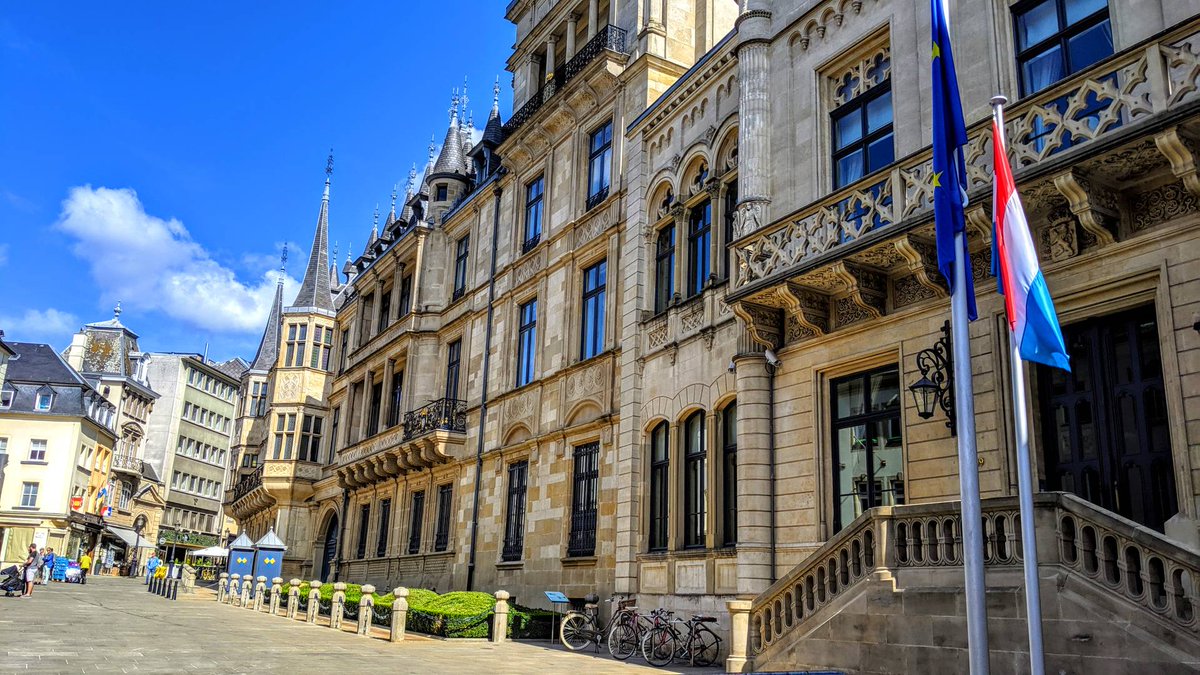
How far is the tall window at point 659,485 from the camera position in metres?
18.9

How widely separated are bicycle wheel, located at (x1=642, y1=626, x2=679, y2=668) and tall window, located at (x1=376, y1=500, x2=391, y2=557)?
63.8ft

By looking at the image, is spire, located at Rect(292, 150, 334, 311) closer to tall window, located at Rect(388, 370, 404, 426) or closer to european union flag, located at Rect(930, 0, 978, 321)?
tall window, located at Rect(388, 370, 404, 426)

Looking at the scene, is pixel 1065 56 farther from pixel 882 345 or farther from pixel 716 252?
pixel 716 252

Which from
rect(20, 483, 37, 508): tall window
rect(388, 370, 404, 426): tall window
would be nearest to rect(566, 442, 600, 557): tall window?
rect(388, 370, 404, 426): tall window

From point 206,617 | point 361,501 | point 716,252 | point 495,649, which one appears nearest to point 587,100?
point 716,252

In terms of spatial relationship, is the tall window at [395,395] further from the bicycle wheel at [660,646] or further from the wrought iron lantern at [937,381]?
the wrought iron lantern at [937,381]

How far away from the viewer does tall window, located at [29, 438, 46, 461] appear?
61.6m

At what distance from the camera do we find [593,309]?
2362 centimetres

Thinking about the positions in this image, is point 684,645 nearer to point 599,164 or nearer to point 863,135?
point 863,135

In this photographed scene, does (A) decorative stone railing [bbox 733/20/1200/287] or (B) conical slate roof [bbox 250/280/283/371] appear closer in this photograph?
(A) decorative stone railing [bbox 733/20/1200/287]

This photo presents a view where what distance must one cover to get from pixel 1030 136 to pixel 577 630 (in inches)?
499

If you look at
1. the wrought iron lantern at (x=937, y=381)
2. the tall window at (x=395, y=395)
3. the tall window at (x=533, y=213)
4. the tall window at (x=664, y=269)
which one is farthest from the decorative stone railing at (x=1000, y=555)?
the tall window at (x=395, y=395)

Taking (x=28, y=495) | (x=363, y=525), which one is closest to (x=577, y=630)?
(x=363, y=525)

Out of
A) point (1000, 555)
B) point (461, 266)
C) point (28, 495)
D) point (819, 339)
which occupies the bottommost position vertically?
point (1000, 555)
